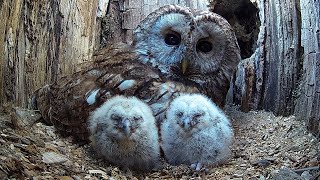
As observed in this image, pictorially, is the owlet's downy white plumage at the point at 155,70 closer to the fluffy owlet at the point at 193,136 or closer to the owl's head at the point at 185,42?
the owl's head at the point at 185,42

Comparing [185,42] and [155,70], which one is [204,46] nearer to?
[185,42]

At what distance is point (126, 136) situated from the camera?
245 cm

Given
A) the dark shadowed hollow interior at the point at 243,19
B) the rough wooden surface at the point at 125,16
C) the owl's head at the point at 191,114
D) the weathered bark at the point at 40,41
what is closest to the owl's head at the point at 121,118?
the owl's head at the point at 191,114

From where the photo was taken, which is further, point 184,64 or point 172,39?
point 172,39

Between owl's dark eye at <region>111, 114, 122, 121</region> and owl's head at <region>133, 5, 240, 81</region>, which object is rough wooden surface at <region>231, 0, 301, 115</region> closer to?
owl's head at <region>133, 5, 240, 81</region>

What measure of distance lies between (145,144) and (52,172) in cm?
63

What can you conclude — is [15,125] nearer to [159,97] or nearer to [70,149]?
[70,149]

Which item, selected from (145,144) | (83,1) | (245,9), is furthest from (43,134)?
(245,9)

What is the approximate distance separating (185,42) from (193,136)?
810mm

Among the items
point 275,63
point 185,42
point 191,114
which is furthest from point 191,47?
point 191,114

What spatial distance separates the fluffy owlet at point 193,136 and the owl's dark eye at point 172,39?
72 cm

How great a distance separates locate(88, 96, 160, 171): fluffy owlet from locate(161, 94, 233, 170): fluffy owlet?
10 centimetres

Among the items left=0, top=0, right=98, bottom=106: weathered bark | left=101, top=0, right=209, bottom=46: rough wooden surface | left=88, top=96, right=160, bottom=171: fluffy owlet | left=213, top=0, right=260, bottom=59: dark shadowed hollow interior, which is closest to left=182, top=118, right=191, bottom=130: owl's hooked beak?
left=88, top=96, right=160, bottom=171: fluffy owlet

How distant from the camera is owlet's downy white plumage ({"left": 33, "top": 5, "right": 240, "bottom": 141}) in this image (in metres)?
2.81
